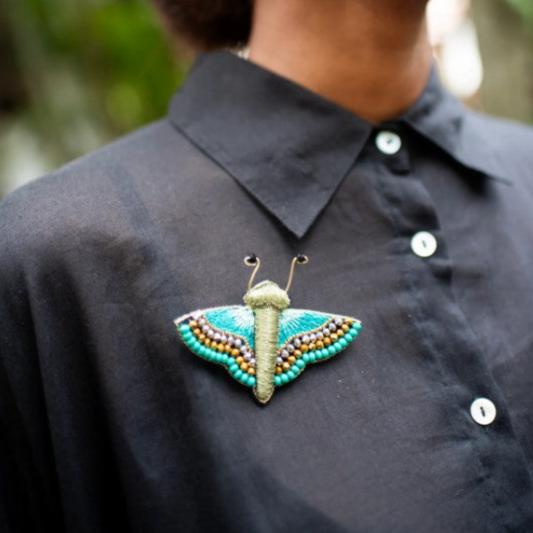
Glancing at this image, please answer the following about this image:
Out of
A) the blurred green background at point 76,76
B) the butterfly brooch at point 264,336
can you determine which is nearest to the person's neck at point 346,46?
the butterfly brooch at point 264,336

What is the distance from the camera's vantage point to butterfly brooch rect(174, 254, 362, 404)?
67 cm

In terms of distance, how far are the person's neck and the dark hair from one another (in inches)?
6.0

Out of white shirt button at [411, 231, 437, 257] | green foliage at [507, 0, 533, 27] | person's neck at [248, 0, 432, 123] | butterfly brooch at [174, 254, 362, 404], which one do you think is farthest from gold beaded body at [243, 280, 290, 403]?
green foliage at [507, 0, 533, 27]

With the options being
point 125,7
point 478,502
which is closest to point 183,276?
point 478,502

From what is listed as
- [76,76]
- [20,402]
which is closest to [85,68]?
[76,76]

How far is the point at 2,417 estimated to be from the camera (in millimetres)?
723

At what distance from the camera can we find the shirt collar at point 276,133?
2.55ft

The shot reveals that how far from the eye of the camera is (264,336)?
685mm

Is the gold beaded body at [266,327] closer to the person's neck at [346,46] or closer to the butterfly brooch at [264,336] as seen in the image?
the butterfly brooch at [264,336]

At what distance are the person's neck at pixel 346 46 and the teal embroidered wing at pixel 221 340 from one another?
0.35 meters

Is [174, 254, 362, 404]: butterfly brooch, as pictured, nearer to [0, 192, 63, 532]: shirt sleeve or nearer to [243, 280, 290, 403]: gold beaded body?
[243, 280, 290, 403]: gold beaded body

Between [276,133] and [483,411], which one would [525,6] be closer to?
[276,133]

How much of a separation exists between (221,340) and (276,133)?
287 millimetres

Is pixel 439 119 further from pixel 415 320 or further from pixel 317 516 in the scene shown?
pixel 317 516
